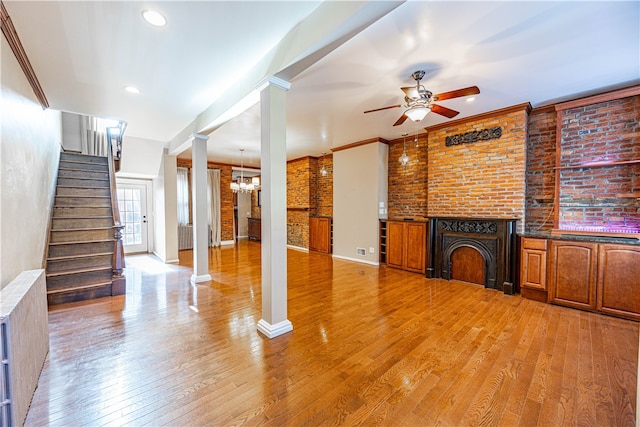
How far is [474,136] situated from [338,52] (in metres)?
3.10

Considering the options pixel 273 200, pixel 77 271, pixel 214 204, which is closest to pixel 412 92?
pixel 273 200

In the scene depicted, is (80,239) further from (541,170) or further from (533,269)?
(541,170)

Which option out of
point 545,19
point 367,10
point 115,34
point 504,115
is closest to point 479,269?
point 504,115

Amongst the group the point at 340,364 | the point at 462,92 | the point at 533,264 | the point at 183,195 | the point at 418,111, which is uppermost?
the point at 462,92

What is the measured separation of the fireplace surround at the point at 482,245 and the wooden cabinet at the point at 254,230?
666cm

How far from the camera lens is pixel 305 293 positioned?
3.89 meters

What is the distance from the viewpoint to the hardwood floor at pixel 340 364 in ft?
5.41

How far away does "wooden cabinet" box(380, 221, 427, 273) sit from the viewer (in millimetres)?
5000

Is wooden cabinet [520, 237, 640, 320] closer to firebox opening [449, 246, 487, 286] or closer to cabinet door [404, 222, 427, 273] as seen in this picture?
firebox opening [449, 246, 487, 286]

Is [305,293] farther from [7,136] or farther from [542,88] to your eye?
[542,88]

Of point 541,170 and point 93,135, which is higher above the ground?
point 93,135

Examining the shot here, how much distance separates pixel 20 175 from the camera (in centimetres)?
244

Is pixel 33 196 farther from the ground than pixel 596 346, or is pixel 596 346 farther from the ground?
pixel 33 196

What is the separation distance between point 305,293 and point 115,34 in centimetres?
360
